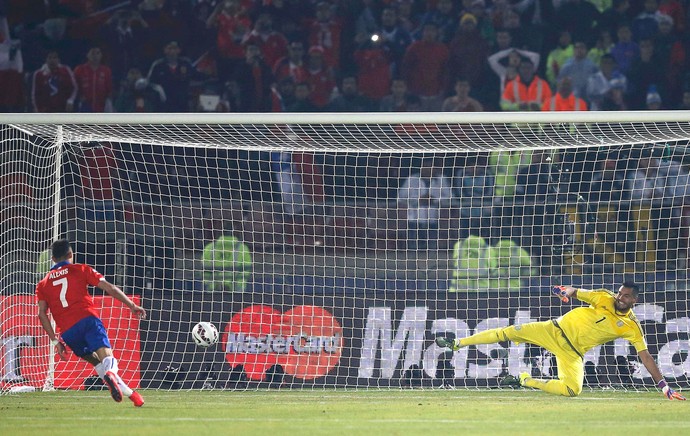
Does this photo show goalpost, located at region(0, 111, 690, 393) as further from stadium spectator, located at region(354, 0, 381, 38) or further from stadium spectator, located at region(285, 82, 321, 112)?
stadium spectator, located at region(354, 0, 381, 38)

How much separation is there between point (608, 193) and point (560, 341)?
345cm

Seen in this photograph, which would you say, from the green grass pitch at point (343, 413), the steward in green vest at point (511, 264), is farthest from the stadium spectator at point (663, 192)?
the green grass pitch at point (343, 413)

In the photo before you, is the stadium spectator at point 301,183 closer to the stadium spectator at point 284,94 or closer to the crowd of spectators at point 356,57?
the stadium spectator at point 284,94

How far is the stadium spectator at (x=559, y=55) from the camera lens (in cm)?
1617

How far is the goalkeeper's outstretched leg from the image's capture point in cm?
938

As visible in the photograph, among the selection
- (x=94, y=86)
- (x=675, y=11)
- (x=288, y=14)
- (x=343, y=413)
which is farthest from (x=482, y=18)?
(x=343, y=413)

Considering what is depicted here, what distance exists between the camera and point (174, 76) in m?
16.3

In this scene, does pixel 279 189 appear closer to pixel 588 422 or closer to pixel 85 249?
pixel 85 249

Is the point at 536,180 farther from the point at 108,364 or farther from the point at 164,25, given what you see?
the point at 164,25

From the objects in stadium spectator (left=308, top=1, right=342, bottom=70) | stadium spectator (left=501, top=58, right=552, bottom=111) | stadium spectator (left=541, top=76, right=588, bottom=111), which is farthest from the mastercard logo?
stadium spectator (left=308, top=1, right=342, bottom=70)

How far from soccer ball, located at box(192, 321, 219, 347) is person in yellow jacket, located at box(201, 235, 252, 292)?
918mm

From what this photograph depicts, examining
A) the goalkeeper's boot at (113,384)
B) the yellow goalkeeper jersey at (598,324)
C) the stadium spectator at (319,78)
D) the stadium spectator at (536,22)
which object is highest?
the stadium spectator at (536,22)

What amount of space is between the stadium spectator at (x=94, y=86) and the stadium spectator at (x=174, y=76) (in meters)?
0.70

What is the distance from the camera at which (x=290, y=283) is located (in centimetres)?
1128
